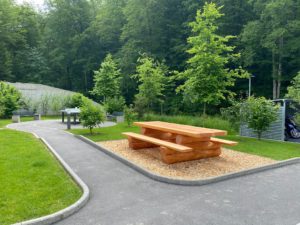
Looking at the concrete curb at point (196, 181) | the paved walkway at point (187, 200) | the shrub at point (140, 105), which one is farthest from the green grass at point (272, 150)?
the shrub at point (140, 105)

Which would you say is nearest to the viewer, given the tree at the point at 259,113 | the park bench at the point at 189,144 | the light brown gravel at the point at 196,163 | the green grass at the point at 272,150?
the light brown gravel at the point at 196,163

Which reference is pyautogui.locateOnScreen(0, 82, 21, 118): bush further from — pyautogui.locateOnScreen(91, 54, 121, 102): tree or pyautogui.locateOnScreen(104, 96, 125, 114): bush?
pyautogui.locateOnScreen(104, 96, 125, 114): bush

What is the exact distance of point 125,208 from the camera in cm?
357

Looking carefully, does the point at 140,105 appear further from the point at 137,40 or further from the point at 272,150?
the point at 137,40

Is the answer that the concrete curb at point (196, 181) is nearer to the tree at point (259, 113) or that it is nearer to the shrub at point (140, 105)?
the tree at point (259, 113)

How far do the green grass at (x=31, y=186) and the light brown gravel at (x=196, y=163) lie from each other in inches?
72.6

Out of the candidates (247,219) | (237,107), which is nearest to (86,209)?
(247,219)

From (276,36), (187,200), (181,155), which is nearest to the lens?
(187,200)

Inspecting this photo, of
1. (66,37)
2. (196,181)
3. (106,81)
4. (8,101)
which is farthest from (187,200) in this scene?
(66,37)

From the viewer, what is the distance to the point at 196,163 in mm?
5836

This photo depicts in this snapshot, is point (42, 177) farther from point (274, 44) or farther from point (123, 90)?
point (123, 90)

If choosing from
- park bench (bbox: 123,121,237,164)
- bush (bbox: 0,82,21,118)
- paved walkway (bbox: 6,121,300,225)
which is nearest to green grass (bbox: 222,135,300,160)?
paved walkway (bbox: 6,121,300,225)

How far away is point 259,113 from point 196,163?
184 inches

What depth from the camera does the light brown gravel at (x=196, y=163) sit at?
201 inches
